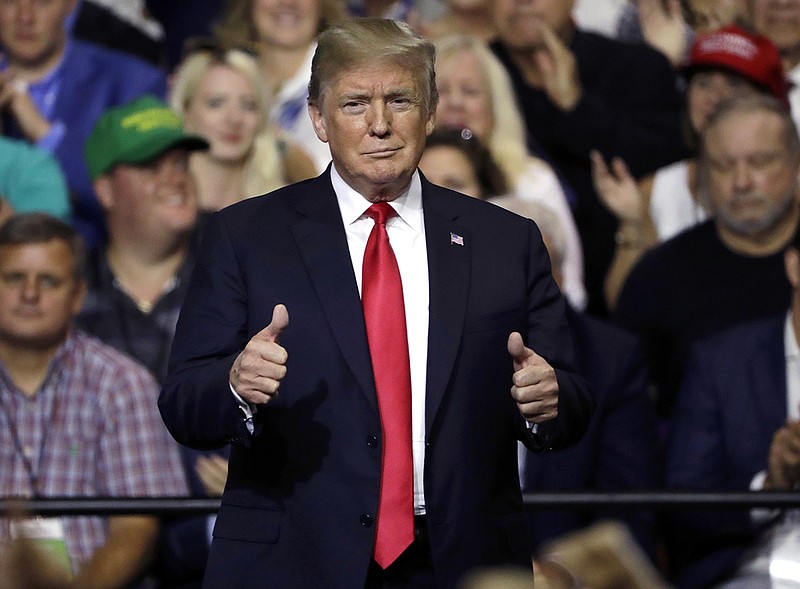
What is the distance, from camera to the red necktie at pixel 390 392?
2.04m

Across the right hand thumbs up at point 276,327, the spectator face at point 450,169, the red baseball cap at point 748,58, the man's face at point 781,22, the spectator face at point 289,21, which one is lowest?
the right hand thumbs up at point 276,327

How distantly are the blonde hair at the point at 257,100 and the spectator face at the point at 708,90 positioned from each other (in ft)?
4.85

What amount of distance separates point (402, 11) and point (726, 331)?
2.07 m

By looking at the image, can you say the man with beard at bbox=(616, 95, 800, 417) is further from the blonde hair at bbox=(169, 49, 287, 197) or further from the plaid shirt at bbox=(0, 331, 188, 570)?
the plaid shirt at bbox=(0, 331, 188, 570)

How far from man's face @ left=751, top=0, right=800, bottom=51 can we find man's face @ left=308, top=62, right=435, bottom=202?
330cm

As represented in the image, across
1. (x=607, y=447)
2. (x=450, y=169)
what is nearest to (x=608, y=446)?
(x=607, y=447)

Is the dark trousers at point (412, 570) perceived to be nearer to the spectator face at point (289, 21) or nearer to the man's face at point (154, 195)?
the man's face at point (154, 195)

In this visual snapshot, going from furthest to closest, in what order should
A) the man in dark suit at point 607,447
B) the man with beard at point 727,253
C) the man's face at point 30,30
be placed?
1. the man's face at point 30,30
2. the man with beard at point 727,253
3. the man in dark suit at point 607,447

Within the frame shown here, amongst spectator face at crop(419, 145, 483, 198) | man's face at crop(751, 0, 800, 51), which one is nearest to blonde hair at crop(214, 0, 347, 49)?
spectator face at crop(419, 145, 483, 198)

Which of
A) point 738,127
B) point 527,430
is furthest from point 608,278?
point 527,430

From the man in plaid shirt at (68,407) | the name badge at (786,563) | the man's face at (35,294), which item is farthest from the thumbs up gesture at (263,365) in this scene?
the man's face at (35,294)

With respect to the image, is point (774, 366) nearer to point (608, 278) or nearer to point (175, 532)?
point (608, 278)

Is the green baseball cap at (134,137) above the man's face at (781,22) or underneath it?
underneath

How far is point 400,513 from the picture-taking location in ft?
6.68
